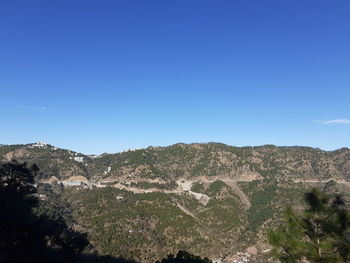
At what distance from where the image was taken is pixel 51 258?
105 feet

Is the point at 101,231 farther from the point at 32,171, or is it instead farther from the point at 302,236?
the point at 302,236

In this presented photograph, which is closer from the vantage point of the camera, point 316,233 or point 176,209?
point 316,233

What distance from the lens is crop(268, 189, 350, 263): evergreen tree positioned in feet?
57.9

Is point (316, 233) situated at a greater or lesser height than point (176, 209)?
greater

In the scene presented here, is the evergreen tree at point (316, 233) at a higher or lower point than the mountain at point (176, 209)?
higher

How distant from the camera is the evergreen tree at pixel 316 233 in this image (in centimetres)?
1764

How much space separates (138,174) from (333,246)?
181 metres

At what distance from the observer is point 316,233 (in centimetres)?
1852

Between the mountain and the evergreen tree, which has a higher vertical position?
the evergreen tree

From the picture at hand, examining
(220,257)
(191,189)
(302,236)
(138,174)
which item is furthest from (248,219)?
(302,236)

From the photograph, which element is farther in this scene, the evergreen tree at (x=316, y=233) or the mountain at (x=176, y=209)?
the mountain at (x=176, y=209)

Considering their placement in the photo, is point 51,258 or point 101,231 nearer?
point 51,258

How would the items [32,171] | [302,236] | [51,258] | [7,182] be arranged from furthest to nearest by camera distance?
1. [32,171]
2. [7,182]
3. [51,258]
4. [302,236]

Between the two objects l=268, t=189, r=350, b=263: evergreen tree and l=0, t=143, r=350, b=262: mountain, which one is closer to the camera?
l=268, t=189, r=350, b=263: evergreen tree
